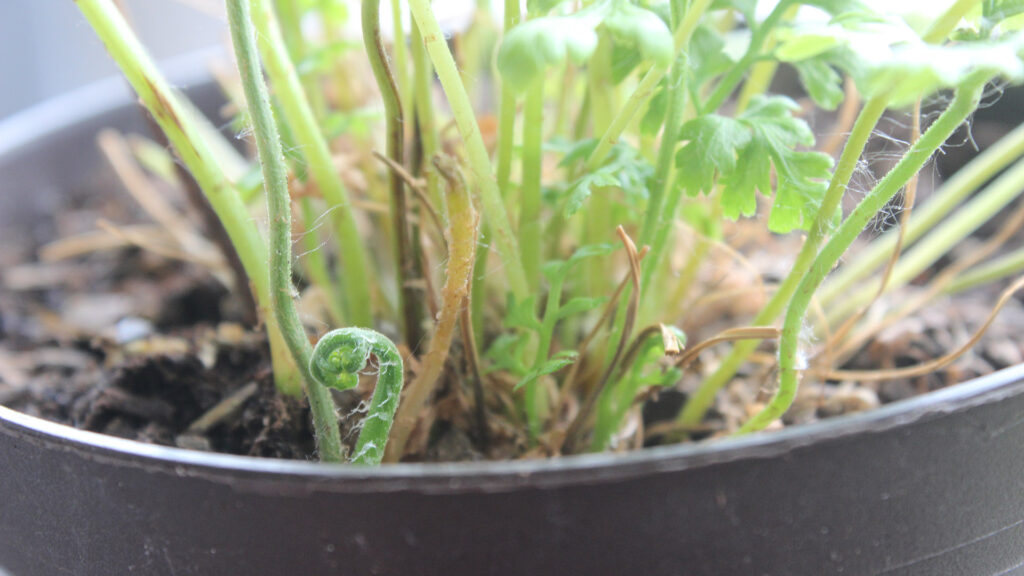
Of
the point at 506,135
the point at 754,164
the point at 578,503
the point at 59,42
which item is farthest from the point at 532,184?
the point at 59,42

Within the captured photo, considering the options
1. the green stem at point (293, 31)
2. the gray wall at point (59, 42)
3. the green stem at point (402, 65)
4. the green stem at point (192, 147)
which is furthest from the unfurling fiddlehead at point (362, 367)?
the gray wall at point (59, 42)

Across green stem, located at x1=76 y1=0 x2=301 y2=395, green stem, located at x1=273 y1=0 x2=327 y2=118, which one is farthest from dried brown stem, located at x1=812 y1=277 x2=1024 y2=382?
green stem, located at x1=273 y1=0 x2=327 y2=118

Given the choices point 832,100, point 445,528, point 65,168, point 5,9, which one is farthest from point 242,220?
point 5,9

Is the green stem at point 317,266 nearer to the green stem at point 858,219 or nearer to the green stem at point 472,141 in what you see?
the green stem at point 472,141

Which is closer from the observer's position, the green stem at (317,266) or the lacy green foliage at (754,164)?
the lacy green foliage at (754,164)

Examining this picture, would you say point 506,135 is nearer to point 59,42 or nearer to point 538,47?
point 538,47

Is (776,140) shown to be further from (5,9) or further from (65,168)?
(5,9)

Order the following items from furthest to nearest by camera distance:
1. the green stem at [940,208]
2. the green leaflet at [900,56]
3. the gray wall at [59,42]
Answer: the gray wall at [59,42], the green stem at [940,208], the green leaflet at [900,56]
